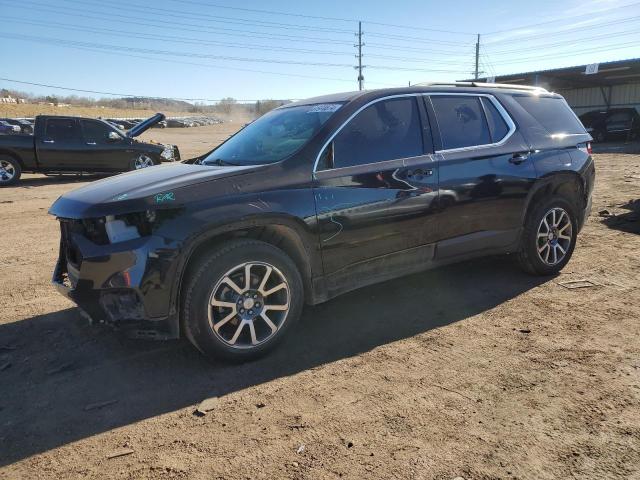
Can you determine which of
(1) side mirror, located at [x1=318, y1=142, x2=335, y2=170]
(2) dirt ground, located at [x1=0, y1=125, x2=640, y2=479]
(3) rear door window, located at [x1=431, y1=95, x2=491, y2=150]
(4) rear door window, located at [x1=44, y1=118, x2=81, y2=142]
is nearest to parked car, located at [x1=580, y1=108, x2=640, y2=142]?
(4) rear door window, located at [x1=44, y1=118, x2=81, y2=142]

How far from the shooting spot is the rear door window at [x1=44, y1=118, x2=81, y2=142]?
13.1 metres

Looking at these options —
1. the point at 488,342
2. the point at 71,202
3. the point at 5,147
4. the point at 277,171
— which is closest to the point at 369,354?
the point at 488,342


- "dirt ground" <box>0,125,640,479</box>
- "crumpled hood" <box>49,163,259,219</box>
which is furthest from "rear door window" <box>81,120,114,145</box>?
"crumpled hood" <box>49,163,259,219</box>

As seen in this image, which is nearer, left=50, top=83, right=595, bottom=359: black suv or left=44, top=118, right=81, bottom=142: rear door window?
left=50, top=83, right=595, bottom=359: black suv

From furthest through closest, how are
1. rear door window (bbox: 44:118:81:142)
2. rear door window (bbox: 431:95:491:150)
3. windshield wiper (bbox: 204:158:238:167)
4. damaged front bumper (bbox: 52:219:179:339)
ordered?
rear door window (bbox: 44:118:81:142)
rear door window (bbox: 431:95:491:150)
windshield wiper (bbox: 204:158:238:167)
damaged front bumper (bbox: 52:219:179:339)

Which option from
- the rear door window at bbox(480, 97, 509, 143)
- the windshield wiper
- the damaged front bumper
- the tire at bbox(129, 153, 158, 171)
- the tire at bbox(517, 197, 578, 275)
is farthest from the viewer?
the tire at bbox(129, 153, 158, 171)

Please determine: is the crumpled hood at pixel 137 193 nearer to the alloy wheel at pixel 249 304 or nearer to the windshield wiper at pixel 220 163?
the windshield wiper at pixel 220 163

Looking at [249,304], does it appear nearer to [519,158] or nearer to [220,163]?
[220,163]

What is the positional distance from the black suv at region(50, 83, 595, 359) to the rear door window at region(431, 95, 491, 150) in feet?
0.05

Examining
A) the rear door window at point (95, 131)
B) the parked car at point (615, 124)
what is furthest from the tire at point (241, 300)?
the parked car at point (615, 124)

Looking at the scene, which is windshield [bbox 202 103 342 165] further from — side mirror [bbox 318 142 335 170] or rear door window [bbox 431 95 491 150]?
rear door window [bbox 431 95 491 150]

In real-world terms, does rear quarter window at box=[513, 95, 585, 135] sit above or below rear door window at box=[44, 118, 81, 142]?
below

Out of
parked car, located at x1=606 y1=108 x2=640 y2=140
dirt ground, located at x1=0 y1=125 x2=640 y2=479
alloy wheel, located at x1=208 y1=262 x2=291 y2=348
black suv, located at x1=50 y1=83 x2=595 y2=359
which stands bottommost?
dirt ground, located at x1=0 y1=125 x2=640 y2=479

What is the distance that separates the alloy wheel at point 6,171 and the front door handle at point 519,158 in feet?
42.2
